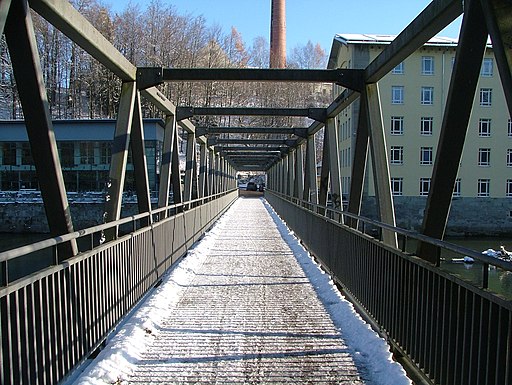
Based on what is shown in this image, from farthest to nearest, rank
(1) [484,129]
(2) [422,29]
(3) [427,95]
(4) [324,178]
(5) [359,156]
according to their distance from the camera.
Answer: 1. (3) [427,95]
2. (1) [484,129]
3. (4) [324,178]
4. (5) [359,156]
5. (2) [422,29]

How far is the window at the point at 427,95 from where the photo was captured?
37.9m

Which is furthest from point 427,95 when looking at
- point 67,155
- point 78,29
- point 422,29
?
point 78,29

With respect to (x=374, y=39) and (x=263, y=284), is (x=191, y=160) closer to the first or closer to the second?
(x=263, y=284)

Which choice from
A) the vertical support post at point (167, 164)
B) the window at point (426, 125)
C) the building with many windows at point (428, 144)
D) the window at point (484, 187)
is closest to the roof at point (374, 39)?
the building with many windows at point (428, 144)

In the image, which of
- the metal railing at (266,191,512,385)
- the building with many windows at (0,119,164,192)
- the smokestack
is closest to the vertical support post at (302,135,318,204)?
the metal railing at (266,191,512,385)

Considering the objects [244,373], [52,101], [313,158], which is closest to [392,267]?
[244,373]

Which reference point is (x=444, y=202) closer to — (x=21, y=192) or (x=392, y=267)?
(x=392, y=267)

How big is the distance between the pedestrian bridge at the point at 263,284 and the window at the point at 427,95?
31.8 m

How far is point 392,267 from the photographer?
4.50 metres

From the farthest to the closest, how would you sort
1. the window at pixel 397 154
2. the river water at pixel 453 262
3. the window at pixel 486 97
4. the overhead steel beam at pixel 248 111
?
the window at pixel 397 154
the window at pixel 486 97
the river water at pixel 453 262
the overhead steel beam at pixel 248 111

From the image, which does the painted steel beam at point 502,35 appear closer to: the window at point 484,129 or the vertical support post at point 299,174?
the vertical support post at point 299,174

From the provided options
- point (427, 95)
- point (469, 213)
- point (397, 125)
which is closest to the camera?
point (397, 125)

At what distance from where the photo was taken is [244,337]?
199 inches

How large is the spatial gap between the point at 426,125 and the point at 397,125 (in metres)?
Result: 2.40
